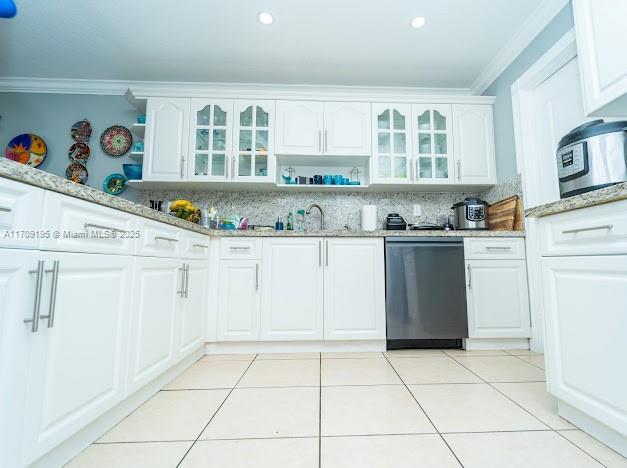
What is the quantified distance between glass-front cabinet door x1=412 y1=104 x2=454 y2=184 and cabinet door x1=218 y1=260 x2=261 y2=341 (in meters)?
1.68

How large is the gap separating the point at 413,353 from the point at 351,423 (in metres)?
1.11

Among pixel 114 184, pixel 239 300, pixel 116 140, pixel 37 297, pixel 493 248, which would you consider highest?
pixel 116 140

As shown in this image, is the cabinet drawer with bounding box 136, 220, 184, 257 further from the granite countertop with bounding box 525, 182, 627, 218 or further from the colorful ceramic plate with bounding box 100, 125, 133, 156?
the colorful ceramic plate with bounding box 100, 125, 133, 156

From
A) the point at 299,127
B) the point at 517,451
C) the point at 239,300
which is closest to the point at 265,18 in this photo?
the point at 299,127

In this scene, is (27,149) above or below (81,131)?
below

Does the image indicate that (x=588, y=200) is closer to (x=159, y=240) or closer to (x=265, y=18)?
(x=159, y=240)

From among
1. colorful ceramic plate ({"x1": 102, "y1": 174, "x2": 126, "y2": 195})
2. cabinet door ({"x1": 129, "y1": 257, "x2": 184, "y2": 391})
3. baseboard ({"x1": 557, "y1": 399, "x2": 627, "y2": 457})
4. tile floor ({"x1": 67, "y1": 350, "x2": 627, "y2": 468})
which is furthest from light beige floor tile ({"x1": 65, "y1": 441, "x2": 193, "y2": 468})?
colorful ceramic plate ({"x1": 102, "y1": 174, "x2": 126, "y2": 195})

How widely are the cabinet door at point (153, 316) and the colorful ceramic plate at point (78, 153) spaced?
2145mm

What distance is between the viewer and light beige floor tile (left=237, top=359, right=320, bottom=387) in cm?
152

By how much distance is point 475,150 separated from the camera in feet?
8.81

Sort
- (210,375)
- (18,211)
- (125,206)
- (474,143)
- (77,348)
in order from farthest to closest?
(474,143) → (210,375) → (125,206) → (77,348) → (18,211)

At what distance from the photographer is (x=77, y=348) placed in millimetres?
911

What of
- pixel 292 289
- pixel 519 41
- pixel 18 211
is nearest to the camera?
pixel 18 211

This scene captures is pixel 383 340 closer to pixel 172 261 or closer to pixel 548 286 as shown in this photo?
pixel 548 286
